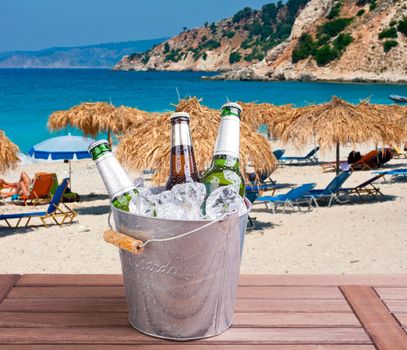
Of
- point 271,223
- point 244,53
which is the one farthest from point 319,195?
point 244,53

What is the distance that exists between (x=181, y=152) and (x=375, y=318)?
0.53 metres

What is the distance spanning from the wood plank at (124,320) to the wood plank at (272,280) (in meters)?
0.19

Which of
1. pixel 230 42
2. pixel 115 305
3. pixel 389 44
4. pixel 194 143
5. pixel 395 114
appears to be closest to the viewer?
pixel 115 305

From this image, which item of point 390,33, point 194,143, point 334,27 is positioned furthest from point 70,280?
point 334,27

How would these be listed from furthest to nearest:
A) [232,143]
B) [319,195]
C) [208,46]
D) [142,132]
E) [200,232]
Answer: [208,46], [319,195], [142,132], [232,143], [200,232]

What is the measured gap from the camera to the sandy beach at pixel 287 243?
602cm

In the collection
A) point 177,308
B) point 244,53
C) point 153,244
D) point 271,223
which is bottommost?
point 244,53

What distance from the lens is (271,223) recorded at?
8.10 metres

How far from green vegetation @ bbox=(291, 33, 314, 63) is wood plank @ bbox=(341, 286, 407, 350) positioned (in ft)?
229

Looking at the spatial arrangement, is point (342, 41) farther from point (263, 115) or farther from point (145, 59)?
point (145, 59)

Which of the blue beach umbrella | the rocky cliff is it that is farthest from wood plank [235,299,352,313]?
the rocky cliff

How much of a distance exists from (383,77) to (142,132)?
58.4 m

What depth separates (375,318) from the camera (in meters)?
1.34

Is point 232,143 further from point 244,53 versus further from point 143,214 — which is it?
point 244,53
